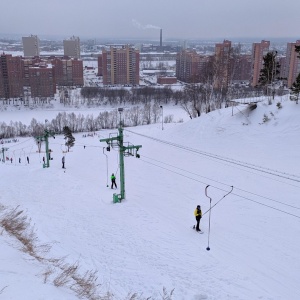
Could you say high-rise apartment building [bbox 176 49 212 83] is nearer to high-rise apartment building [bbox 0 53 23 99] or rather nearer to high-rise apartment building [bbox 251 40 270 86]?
high-rise apartment building [bbox 251 40 270 86]

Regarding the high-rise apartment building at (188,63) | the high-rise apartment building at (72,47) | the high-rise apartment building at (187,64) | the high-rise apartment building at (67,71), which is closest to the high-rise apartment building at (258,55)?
the high-rise apartment building at (188,63)

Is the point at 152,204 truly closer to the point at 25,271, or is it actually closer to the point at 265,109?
the point at 25,271

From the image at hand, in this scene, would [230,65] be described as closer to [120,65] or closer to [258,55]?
[258,55]

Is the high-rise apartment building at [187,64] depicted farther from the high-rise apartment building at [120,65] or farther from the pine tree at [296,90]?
the pine tree at [296,90]

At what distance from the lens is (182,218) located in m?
12.5

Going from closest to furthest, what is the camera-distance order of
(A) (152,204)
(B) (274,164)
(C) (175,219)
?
1. (C) (175,219)
2. (A) (152,204)
3. (B) (274,164)

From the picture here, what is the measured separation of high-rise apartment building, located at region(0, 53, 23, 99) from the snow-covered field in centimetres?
6067

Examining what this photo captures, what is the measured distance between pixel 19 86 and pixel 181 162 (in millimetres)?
67830

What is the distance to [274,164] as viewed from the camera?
17703mm

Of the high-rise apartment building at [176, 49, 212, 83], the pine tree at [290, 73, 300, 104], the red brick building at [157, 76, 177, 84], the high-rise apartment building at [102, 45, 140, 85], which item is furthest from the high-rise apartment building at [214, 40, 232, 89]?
the red brick building at [157, 76, 177, 84]

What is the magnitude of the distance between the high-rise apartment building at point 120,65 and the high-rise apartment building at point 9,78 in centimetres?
2606

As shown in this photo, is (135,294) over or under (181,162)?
over

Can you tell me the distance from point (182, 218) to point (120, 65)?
8962 centimetres

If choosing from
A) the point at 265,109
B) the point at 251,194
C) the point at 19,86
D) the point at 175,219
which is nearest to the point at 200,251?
the point at 175,219
